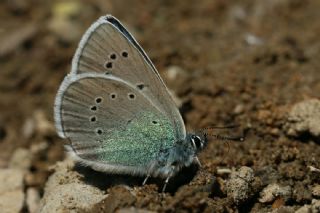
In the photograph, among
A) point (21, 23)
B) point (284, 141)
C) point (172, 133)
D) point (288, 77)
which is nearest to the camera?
point (172, 133)

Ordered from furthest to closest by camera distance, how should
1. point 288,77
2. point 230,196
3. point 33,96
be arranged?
point 33,96, point 288,77, point 230,196

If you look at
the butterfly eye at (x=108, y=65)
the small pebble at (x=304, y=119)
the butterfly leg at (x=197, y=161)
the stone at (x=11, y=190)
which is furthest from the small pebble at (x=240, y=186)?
the stone at (x=11, y=190)

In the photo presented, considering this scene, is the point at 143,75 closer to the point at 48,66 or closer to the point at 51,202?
the point at 51,202

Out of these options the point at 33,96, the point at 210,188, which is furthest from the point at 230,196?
the point at 33,96

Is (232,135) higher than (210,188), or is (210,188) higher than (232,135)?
(232,135)

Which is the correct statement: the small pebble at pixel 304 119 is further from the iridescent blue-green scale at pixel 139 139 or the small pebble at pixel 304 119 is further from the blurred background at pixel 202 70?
the iridescent blue-green scale at pixel 139 139

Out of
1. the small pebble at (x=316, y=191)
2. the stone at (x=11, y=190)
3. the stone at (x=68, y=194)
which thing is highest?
the small pebble at (x=316, y=191)
